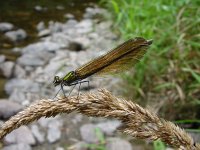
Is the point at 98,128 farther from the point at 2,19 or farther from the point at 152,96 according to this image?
the point at 2,19

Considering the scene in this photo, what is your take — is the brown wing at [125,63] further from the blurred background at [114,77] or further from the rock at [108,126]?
the rock at [108,126]

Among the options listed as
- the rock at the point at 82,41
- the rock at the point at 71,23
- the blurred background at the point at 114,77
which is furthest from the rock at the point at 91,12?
the rock at the point at 82,41

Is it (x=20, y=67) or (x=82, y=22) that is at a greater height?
(x=82, y=22)

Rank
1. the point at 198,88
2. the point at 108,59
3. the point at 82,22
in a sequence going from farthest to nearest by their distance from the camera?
the point at 82,22
the point at 198,88
the point at 108,59

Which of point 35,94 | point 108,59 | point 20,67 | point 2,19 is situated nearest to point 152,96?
point 35,94

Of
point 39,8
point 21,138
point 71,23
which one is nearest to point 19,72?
point 21,138

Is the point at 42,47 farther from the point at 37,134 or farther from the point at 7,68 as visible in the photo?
the point at 37,134

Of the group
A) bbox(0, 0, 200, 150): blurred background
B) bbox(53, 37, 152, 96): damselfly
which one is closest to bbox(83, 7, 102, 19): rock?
bbox(0, 0, 200, 150): blurred background

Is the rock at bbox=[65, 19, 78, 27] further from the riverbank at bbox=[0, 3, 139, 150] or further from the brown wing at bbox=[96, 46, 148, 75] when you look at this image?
the brown wing at bbox=[96, 46, 148, 75]
